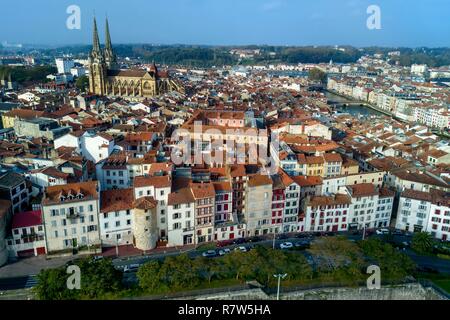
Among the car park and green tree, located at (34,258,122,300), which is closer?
green tree, located at (34,258,122,300)

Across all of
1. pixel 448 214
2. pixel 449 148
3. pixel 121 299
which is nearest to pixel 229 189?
pixel 121 299

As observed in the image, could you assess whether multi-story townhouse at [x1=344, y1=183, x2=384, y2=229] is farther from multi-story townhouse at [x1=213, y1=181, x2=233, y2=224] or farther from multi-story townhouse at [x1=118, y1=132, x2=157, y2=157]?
multi-story townhouse at [x1=118, y1=132, x2=157, y2=157]

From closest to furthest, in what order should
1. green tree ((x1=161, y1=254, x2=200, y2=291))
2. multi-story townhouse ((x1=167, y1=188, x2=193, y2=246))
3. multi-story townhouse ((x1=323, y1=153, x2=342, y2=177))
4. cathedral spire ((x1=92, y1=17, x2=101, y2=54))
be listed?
green tree ((x1=161, y1=254, x2=200, y2=291))
multi-story townhouse ((x1=167, y1=188, x2=193, y2=246))
multi-story townhouse ((x1=323, y1=153, x2=342, y2=177))
cathedral spire ((x1=92, y1=17, x2=101, y2=54))

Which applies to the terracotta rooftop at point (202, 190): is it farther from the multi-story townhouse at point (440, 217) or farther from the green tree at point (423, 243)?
the multi-story townhouse at point (440, 217)

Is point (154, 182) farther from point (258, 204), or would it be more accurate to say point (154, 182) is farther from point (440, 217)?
point (440, 217)

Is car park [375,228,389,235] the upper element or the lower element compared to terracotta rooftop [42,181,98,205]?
lower

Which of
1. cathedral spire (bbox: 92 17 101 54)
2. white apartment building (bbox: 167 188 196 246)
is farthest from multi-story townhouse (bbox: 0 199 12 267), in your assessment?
cathedral spire (bbox: 92 17 101 54)

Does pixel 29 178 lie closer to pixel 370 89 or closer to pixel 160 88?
pixel 160 88
